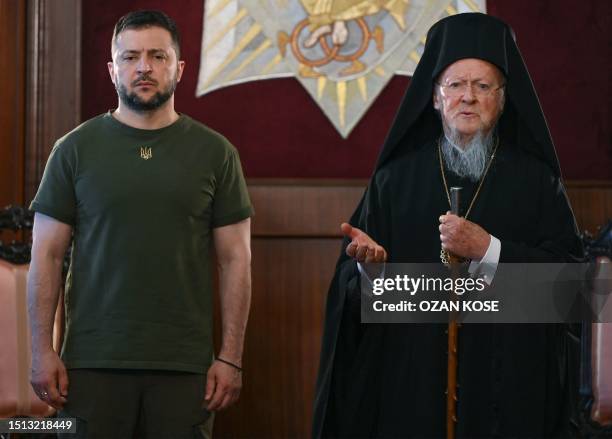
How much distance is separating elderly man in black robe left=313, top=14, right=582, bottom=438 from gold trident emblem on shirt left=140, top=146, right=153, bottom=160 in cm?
73

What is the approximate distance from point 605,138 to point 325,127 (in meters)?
1.39

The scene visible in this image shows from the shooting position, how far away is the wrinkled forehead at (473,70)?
3502 mm

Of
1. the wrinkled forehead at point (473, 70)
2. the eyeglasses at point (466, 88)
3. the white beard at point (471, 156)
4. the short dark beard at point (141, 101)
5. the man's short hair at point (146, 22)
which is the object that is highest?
the man's short hair at point (146, 22)

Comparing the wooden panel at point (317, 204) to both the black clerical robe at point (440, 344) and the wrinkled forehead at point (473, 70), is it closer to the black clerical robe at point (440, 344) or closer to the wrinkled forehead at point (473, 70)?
the black clerical robe at point (440, 344)

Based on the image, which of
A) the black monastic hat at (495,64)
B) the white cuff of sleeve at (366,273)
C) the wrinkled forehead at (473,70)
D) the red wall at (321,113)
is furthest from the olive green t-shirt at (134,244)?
the red wall at (321,113)

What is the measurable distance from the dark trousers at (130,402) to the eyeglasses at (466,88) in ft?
4.12

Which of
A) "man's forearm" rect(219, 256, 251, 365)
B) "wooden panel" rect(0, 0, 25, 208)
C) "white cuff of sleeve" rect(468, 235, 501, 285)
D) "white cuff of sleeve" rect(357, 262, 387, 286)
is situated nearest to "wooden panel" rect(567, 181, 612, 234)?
"white cuff of sleeve" rect(468, 235, 501, 285)

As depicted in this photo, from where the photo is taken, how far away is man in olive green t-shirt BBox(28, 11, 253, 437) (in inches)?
127

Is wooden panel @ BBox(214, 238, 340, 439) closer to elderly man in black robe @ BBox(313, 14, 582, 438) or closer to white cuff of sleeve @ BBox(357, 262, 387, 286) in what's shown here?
elderly man in black robe @ BBox(313, 14, 582, 438)

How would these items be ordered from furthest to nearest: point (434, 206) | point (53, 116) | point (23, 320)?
point (53, 116)
point (23, 320)
point (434, 206)

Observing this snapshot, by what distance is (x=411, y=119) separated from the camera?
11.9ft

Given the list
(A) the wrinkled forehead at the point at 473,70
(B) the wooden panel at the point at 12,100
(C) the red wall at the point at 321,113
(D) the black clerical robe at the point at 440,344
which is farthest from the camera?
(C) the red wall at the point at 321,113

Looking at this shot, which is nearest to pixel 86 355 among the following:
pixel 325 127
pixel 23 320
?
pixel 23 320

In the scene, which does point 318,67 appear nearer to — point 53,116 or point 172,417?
point 53,116
